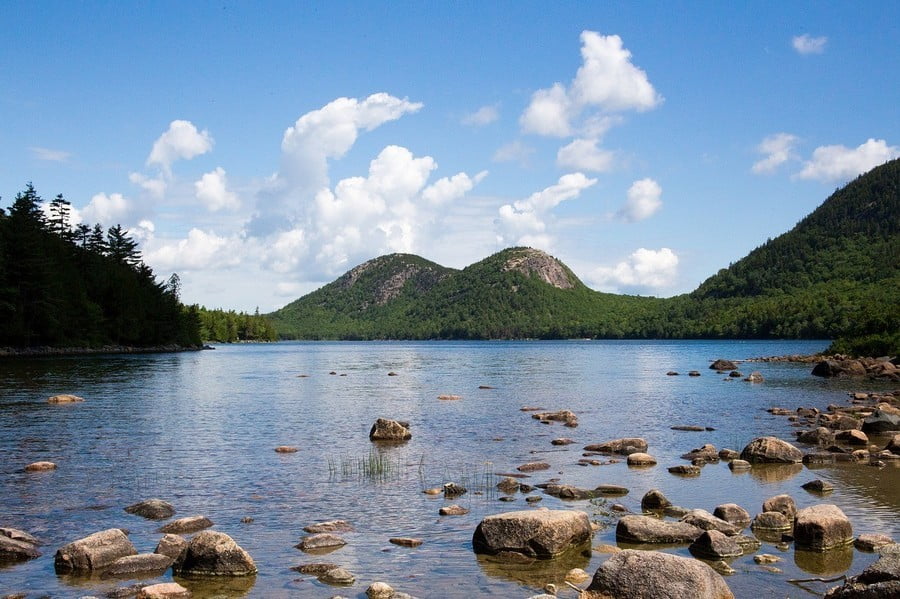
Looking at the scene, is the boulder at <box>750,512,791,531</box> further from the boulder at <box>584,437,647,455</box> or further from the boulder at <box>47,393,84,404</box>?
the boulder at <box>47,393,84,404</box>

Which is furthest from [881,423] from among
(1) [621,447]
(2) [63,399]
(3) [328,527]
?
(2) [63,399]

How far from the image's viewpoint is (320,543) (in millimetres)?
16156

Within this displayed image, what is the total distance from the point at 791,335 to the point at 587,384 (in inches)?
6051

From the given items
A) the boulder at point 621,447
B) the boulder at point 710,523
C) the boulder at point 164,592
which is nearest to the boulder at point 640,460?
the boulder at point 621,447

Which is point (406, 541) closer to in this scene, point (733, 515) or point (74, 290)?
point (733, 515)

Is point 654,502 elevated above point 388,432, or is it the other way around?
point 388,432

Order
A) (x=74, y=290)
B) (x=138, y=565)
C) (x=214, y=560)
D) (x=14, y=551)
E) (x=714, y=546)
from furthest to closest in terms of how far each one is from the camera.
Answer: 1. (x=74, y=290)
2. (x=714, y=546)
3. (x=14, y=551)
4. (x=138, y=565)
5. (x=214, y=560)

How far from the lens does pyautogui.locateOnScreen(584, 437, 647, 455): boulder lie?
96.2ft

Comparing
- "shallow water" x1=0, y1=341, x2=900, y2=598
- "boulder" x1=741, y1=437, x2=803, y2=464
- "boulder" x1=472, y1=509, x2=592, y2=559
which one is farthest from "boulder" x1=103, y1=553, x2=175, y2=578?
"boulder" x1=741, y1=437, x2=803, y2=464

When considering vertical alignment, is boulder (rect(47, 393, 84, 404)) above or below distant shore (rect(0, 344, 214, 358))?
below

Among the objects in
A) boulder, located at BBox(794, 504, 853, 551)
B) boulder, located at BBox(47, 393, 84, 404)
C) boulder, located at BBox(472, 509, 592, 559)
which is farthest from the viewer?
boulder, located at BBox(47, 393, 84, 404)

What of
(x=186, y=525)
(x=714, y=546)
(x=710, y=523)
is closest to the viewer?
(x=714, y=546)

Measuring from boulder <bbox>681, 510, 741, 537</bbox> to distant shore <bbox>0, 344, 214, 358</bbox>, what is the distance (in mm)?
102131

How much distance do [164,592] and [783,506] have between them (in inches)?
576
